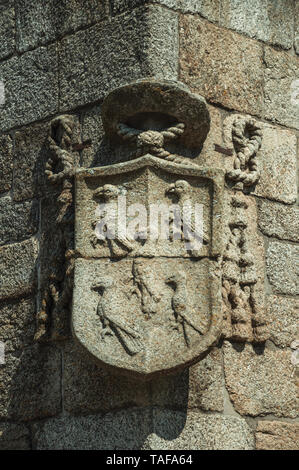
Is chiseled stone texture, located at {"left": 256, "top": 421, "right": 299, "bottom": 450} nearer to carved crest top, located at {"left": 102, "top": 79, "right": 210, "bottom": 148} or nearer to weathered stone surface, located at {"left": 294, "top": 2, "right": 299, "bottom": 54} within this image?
carved crest top, located at {"left": 102, "top": 79, "right": 210, "bottom": 148}

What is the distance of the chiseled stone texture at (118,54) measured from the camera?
15.5 ft

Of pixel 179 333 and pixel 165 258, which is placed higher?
pixel 165 258

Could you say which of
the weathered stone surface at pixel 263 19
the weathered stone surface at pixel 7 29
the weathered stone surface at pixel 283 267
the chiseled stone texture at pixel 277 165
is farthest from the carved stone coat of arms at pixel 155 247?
the weathered stone surface at pixel 7 29

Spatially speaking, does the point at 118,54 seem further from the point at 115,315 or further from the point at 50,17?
the point at 115,315

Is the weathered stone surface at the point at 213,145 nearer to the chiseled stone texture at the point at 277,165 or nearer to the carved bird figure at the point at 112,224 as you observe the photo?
the chiseled stone texture at the point at 277,165

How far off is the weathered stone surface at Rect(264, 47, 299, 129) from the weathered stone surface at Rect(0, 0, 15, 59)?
1314 mm

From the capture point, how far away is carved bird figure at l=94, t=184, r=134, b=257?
14.3ft

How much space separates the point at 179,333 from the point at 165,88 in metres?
1.07

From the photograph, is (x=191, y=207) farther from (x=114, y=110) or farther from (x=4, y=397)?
(x=4, y=397)

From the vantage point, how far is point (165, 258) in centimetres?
436

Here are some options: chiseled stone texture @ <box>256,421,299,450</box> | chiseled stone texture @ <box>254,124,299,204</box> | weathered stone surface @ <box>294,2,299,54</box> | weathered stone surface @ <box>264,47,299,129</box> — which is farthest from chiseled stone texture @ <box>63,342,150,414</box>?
weathered stone surface @ <box>294,2,299,54</box>

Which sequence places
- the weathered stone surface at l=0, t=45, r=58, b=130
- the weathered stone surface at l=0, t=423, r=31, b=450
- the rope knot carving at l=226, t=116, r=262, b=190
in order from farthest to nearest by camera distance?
the weathered stone surface at l=0, t=45, r=58, b=130, the rope knot carving at l=226, t=116, r=262, b=190, the weathered stone surface at l=0, t=423, r=31, b=450

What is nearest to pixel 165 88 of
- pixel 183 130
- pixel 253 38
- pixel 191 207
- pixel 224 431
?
pixel 183 130
